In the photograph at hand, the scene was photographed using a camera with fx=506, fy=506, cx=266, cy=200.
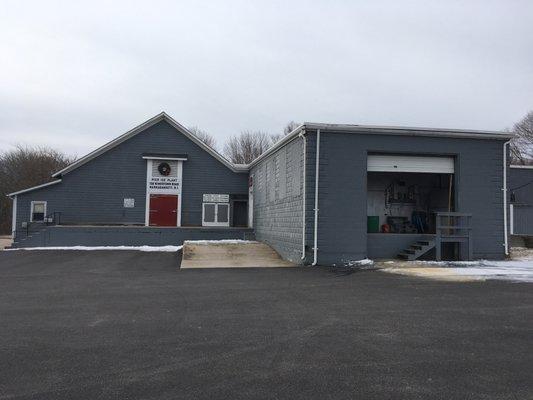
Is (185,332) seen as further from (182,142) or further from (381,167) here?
(182,142)

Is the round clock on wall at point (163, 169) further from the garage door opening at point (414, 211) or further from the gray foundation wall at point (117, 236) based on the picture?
the garage door opening at point (414, 211)

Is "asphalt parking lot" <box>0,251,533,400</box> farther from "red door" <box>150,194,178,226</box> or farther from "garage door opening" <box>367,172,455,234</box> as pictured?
"red door" <box>150,194,178,226</box>

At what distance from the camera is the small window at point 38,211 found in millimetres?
28625

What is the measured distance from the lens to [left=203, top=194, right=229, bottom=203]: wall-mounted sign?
29.7 meters

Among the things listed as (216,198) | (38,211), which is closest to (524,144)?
(216,198)

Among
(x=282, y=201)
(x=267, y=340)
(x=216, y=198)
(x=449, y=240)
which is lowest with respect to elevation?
(x=267, y=340)

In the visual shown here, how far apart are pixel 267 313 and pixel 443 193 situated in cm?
1408

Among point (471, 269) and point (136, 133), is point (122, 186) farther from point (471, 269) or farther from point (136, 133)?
point (471, 269)

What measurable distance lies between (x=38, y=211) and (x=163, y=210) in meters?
7.02

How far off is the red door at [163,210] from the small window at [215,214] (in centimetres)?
169

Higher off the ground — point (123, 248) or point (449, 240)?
point (449, 240)

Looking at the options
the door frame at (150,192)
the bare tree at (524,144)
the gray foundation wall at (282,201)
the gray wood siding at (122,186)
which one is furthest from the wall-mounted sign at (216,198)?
the bare tree at (524,144)

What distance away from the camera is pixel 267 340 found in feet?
20.6

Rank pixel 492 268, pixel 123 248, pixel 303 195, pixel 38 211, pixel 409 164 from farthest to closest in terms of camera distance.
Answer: pixel 38 211
pixel 123 248
pixel 409 164
pixel 303 195
pixel 492 268
